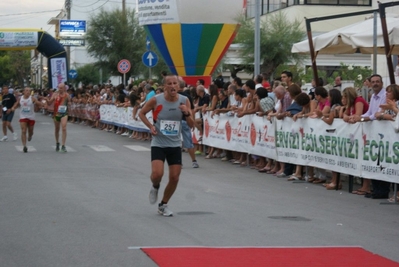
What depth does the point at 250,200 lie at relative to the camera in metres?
12.9

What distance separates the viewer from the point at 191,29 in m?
30.5

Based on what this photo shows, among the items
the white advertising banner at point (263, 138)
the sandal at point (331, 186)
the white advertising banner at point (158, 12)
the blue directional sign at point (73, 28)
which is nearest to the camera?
the sandal at point (331, 186)

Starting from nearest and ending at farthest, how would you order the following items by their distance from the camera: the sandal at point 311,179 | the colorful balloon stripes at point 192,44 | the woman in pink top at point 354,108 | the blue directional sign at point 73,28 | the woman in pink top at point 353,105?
the woman in pink top at point 354,108, the woman in pink top at point 353,105, the sandal at point 311,179, the colorful balloon stripes at point 192,44, the blue directional sign at point 73,28

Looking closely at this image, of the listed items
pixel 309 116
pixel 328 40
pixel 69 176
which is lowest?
pixel 69 176

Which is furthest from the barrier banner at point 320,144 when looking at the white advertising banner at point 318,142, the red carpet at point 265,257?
the red carpet at point 265,257

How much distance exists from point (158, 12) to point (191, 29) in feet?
4.58

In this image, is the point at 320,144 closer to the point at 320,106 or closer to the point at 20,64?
the point at 320,106

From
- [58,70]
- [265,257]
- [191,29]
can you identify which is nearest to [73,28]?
[58,70]

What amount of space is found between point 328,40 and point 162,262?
39.3ft

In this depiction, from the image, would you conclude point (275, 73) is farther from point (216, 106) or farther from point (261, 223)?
point (261, 223)

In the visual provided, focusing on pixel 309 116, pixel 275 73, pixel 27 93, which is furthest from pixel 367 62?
pixel 309 116

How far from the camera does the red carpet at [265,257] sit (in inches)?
307

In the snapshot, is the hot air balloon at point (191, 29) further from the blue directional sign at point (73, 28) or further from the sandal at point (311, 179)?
the blue directional sign at point (73, 28)

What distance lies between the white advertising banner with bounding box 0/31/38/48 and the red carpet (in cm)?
3725
